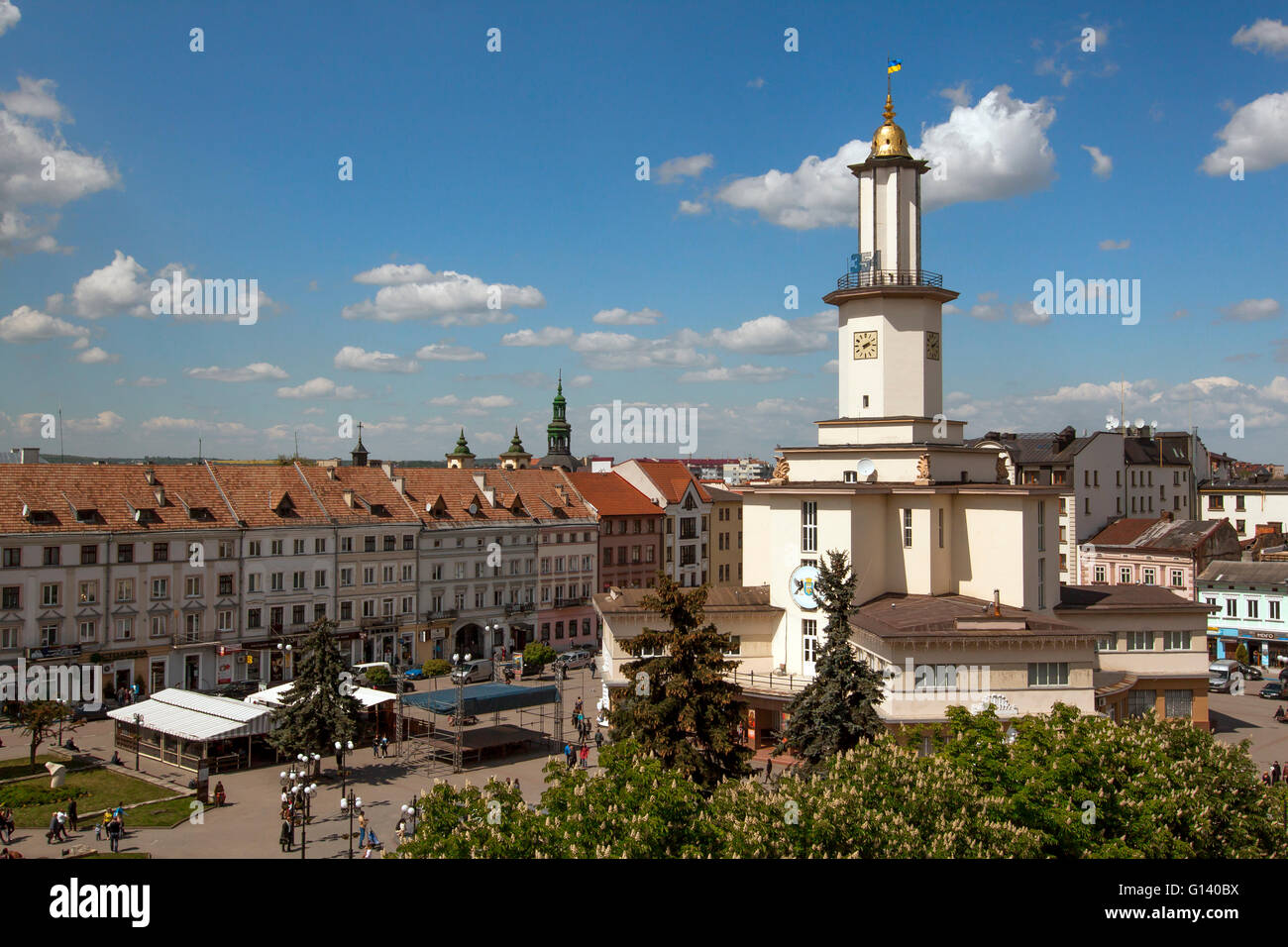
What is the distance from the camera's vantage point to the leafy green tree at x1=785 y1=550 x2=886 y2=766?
83.2ft

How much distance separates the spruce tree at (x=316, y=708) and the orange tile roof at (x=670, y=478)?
43.1 meters

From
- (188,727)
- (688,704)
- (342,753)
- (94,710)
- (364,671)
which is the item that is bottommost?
(94,710)

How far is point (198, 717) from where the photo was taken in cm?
3731

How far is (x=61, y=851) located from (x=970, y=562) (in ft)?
104

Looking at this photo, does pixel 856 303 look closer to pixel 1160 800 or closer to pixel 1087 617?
pixel 1087 617

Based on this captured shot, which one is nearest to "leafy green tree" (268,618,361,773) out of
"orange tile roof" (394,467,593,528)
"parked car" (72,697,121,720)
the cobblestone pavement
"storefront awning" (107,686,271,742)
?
"storefront awning" (107,686,271,742)

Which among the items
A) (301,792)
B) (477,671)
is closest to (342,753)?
(301,792)

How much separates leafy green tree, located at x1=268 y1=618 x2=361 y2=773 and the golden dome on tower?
95.2 feet

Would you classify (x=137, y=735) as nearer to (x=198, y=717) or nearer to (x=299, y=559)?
(x=198, y=717)

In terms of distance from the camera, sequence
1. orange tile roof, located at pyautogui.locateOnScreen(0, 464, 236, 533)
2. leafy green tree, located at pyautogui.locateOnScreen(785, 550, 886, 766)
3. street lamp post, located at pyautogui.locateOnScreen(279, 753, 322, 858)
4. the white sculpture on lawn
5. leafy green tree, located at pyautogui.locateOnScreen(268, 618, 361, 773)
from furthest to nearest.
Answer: orange tile roof, located at pyautogui.locateOnScreen(0, 464, 236, 533)
leafy green tree, located at pyautogui.locateOnScreen(268, 618, 361, 773)
the white sculpture on lawn
street lamp post, located at pyautogui.locateOnScreen(279, 753, 322, 858)
leafy green tree, located at pyautogui.locateOnScreen(785, 550, 886, 766)

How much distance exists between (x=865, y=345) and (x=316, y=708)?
2540 cm

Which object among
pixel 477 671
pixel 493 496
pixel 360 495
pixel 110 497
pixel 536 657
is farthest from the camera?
pixel 493 496

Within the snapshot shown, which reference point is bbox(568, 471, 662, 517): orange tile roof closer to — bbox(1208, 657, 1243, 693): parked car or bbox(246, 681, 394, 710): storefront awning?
bbox(246, 681, 394, 710): storefront awning

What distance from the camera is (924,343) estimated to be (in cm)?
4012
